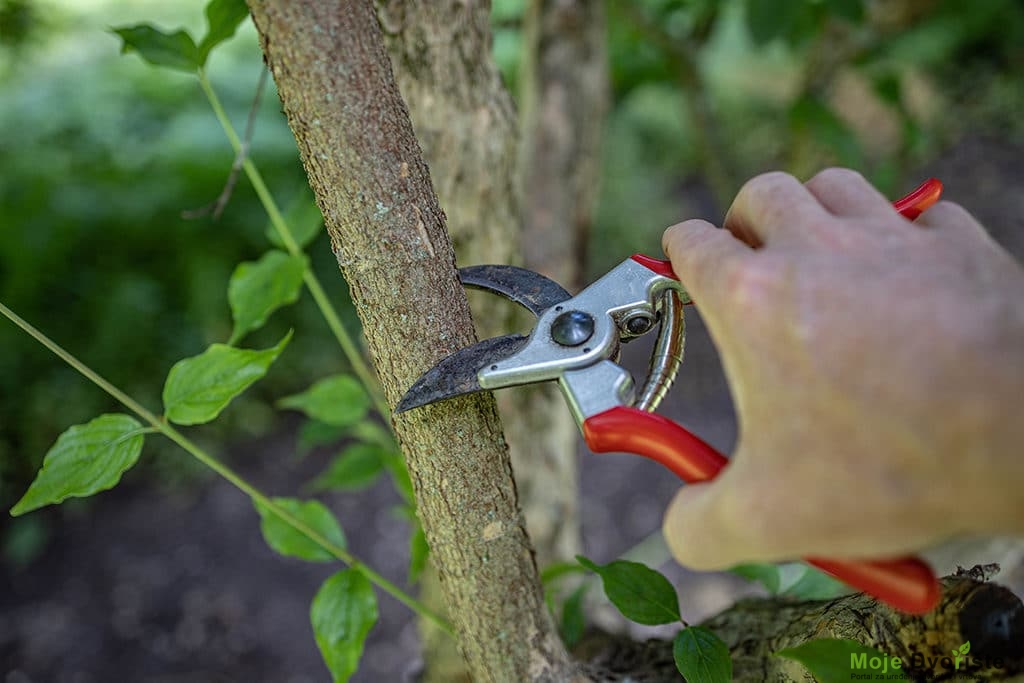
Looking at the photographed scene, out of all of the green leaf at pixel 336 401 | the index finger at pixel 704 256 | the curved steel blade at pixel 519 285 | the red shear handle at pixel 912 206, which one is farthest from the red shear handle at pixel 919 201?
the green leaf at pixel 336 401

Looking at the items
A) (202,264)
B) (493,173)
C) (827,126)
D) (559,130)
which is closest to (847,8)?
(827,126)

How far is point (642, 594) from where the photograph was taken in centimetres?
78

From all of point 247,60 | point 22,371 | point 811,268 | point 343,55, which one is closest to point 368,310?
point 343,55

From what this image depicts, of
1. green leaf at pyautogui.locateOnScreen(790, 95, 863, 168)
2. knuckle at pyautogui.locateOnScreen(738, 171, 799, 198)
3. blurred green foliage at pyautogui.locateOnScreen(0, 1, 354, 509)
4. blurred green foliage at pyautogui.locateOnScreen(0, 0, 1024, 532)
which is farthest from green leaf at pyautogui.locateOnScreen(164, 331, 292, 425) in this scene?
blurred green foliage at pyautogui.locateOnScreen(0, 1, 354, 509)

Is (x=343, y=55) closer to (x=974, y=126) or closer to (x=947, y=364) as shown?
(x=947, y=364)

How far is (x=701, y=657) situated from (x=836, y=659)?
140 millimetres

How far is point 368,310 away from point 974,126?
399cm

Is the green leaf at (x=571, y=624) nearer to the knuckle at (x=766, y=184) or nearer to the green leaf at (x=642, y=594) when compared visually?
the green leaf at (x=642, y=594)

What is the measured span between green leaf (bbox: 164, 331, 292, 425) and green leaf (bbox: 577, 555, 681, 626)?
0.39 metres

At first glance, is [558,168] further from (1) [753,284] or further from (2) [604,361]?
(1) [753,284]

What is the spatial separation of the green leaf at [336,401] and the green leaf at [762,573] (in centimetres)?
55

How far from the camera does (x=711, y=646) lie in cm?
72

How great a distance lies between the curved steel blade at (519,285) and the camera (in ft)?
2.37

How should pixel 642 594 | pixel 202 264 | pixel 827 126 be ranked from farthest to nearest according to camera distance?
pixel 202 264
pixel 827 126
pixel 642 594
